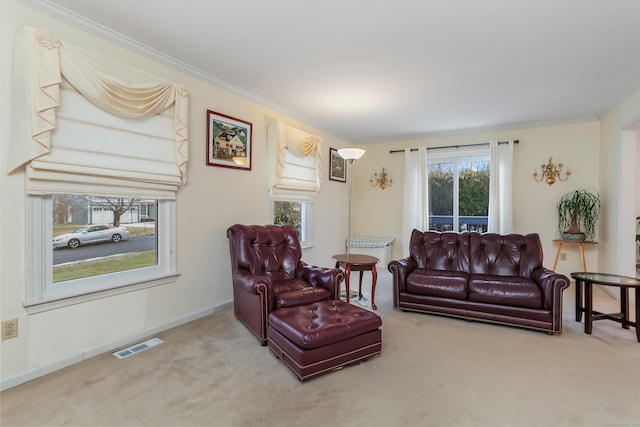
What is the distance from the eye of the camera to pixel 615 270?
13.2 feet

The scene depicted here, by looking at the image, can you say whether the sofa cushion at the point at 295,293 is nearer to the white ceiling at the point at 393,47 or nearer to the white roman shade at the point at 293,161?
the white roman shade at the point at 293,161

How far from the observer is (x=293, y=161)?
4695 mm

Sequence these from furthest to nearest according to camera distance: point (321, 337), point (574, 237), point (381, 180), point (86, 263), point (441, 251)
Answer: point (381, 180) < point (574, 237) < point (441, 251) < point (86, 263) < point (321, 337)

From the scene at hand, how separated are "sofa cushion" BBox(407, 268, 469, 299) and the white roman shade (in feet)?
6.79

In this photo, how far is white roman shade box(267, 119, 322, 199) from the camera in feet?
13.8

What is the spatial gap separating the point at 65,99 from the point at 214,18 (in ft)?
4.01

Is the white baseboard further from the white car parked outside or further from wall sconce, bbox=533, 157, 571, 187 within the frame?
wall sconce, bbox=533, 157, 571, 187

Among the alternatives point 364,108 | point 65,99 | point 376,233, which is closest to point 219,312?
point 65,99

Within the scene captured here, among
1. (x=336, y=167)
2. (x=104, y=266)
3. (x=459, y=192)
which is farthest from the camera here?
(x=336, y=167)

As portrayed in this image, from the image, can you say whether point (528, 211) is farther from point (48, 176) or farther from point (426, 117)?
point (48, 176)

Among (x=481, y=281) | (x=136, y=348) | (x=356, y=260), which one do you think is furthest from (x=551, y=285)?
(x=136, y=348)

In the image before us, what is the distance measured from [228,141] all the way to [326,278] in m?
Answer: 1.92

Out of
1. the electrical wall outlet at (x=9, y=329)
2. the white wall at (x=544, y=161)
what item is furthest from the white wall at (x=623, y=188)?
the electrical wall outlet at (x=9, y=329)

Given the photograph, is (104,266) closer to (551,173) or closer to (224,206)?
(224,206)
